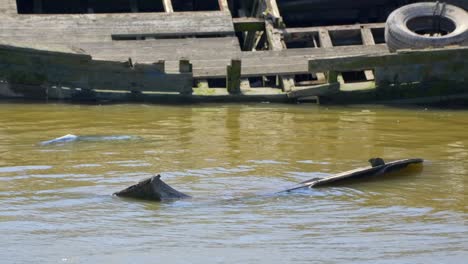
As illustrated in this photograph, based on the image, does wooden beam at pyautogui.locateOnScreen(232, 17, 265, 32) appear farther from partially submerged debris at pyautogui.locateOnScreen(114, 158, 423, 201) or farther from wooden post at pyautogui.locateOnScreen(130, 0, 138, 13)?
partially submerged debris at pyautogui.locateOnScreen(114, 158, 423, 201)

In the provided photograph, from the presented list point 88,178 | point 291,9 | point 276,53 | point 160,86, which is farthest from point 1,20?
point 88,178

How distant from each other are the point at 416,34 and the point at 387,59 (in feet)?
3.06

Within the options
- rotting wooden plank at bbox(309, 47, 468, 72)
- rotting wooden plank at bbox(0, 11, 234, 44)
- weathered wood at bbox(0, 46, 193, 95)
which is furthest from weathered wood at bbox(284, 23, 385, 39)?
weathered wood at bbox(0, 46, 193, 95)

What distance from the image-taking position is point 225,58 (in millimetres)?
14750

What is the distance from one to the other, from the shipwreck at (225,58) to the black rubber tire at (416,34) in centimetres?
1

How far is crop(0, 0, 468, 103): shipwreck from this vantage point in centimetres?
1389

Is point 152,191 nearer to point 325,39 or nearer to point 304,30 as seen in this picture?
point 325,39

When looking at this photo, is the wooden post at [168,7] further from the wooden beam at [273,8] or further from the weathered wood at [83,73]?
the weathered wood at [83,73]

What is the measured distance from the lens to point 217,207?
7824 millimetres

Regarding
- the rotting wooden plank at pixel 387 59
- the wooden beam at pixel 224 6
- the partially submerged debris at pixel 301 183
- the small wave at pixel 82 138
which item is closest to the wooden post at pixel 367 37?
the rotting wooden plank at pixel 387 59

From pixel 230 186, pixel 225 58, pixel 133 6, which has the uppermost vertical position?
pixel 133 6

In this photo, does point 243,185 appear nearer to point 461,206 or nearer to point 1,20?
point 461,206

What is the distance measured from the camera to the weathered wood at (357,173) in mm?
8523

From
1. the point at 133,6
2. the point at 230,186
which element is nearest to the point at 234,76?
the point at 133,6
